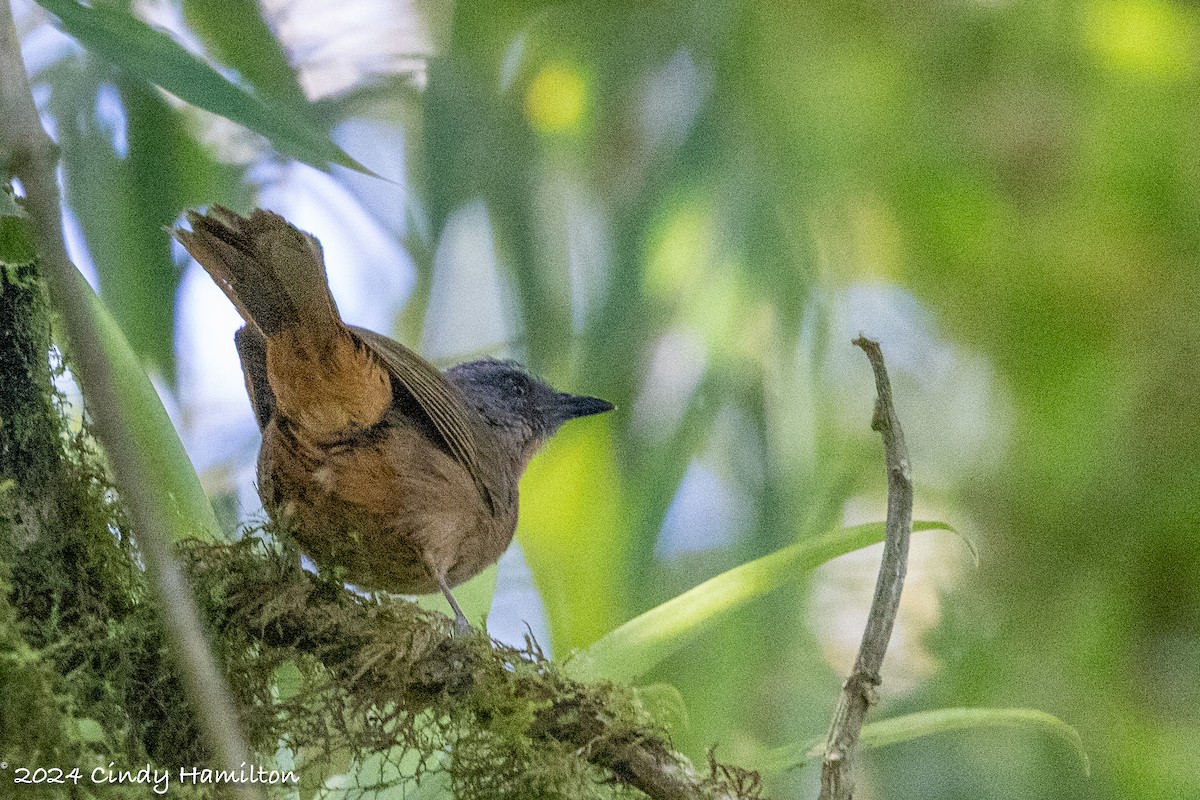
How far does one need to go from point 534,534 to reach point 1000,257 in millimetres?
1673

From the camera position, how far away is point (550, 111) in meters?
3.81

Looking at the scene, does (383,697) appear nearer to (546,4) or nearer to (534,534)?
(534,534)

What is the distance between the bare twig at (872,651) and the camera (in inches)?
64.7

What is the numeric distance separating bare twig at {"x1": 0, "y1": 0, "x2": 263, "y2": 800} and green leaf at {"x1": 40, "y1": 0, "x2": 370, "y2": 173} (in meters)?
1.40

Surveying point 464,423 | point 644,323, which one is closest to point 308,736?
point 464,423

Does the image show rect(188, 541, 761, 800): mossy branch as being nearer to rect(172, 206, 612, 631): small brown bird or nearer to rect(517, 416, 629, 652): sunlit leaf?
rect(172, 206, 612, 631): small brown bird

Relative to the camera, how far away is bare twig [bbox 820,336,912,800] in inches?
64.7

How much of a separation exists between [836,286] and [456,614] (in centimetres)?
198

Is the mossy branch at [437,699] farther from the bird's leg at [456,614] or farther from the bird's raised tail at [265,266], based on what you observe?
the bird's raised tail at [265,266]

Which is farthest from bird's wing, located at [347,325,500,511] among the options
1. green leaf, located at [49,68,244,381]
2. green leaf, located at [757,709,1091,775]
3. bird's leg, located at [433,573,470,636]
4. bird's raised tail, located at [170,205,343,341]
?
green leaf, located at [757,709,1091,775]

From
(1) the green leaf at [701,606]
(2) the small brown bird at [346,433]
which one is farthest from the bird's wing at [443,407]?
(1) the green leaf at [701,606]

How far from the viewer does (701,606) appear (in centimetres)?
244

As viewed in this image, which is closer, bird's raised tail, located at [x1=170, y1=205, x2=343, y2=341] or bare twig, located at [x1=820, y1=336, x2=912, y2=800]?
bare twig, located at [x1=820, y1=336, x2=912, y2=800]

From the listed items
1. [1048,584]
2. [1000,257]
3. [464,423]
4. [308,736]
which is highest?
[1000,257]
